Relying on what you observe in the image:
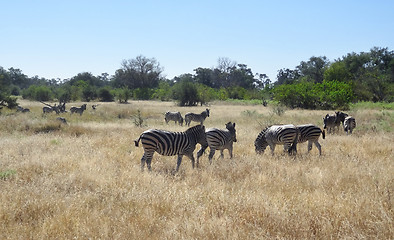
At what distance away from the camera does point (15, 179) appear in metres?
7.25

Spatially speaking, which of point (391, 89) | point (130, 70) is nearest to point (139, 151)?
point (391, 89)

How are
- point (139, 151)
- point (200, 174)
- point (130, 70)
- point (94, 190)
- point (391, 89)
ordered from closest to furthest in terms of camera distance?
point (94, 190) → point (200, 174) → point (139, 151) → point (391, 89) → point (130, 70)

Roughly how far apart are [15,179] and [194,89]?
45.3m

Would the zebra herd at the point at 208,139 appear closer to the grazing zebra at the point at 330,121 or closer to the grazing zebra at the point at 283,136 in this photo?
the grazing zebra at the point at 283,136

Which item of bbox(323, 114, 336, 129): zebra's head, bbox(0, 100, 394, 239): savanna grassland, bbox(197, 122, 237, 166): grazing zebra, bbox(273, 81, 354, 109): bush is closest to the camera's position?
bbox(0, 100, 394, 239): savanna grassland

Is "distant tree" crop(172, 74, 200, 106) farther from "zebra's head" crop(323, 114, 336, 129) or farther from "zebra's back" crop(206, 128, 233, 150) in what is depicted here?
"zebra's back" crop(206, 128, 233, 150)

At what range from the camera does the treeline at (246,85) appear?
36.5m

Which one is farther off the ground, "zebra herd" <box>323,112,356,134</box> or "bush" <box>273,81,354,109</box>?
"bush" <box>273,81,354,109</box>

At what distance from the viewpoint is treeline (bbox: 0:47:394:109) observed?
36513 mm

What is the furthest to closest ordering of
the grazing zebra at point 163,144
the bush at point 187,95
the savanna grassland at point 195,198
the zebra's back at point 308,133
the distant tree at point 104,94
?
the distant tree at point 104,94, the bush at point 187,95, the zebra's back at point 308,133, the grazing zebra at point 163,144, the savanna grassland at point 195,198

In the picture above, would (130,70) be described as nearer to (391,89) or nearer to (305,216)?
(391,89)

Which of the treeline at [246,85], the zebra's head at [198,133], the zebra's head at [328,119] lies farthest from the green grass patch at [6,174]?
the treeline at [246,85]

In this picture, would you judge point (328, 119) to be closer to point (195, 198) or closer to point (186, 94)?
point (195, 198)

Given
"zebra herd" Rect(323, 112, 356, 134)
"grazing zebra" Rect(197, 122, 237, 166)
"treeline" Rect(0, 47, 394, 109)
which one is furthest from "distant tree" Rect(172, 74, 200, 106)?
"grazing zebra" Rect(197, 122, 237, 166)
